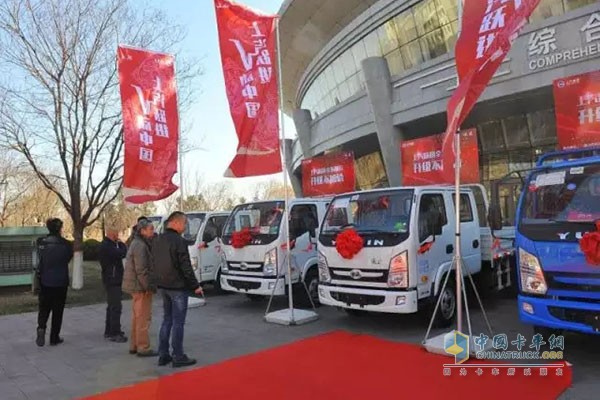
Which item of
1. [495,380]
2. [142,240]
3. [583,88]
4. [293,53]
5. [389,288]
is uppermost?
[293,53]

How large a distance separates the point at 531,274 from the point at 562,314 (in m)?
0.53

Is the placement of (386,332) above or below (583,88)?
below

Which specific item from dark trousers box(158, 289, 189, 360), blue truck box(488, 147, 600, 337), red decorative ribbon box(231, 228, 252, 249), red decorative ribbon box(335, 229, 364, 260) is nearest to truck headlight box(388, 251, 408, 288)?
red decorative ribbon box(335, 229, 364, 260)

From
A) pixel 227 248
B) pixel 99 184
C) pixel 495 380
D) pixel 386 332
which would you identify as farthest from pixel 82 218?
pixel 495 380

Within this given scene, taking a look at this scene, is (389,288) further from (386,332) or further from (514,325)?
(514,325)

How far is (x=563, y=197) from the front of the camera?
20.5 feet

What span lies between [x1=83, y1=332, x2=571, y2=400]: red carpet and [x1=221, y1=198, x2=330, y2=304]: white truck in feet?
8.84

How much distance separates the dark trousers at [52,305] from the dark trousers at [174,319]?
225cm

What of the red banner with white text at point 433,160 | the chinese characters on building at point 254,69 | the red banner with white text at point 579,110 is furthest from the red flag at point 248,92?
the red banner with white text at point 579,110

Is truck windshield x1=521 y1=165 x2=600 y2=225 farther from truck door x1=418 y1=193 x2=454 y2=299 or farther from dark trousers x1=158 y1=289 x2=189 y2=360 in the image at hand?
dark trousers x1=158 y1=289 x2=189 y2=360

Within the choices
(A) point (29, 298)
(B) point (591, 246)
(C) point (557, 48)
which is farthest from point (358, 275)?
(C) point (557, 48)

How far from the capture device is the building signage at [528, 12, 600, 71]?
14.5 m

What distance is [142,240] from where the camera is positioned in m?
7.14

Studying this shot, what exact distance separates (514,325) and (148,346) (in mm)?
5392
